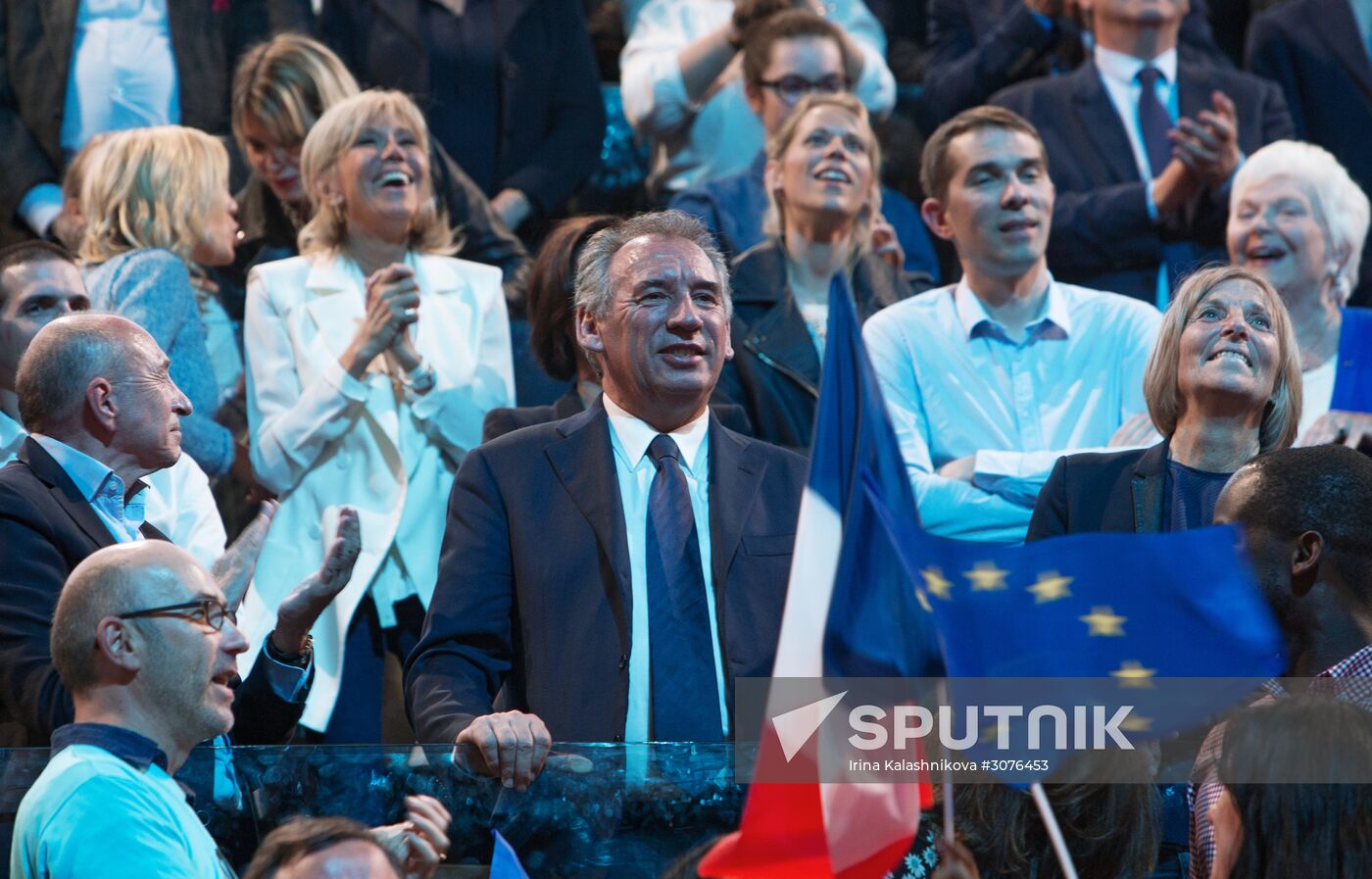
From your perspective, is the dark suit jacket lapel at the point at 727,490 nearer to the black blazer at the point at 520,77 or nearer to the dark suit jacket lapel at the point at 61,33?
the black blazer at the point at 520,77

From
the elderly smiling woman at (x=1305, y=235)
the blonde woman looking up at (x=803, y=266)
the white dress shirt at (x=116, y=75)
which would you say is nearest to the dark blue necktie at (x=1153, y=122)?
the elderly smiling woman at (x=1305, y=235)

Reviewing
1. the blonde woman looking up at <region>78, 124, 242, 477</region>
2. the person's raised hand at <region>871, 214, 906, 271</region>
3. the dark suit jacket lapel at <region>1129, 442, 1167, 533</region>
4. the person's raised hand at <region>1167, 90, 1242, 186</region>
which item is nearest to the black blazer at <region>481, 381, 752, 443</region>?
the blonde woman looking up at <region>78, 124, 242, 477</region>

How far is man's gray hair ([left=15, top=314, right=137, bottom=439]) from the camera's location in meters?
4.26

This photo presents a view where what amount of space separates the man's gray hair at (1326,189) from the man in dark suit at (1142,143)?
30 centimetres

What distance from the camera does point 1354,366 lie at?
5312 millimetres

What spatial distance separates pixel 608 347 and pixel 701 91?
2812 millimetres

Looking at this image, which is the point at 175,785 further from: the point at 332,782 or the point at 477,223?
the point at 477,223

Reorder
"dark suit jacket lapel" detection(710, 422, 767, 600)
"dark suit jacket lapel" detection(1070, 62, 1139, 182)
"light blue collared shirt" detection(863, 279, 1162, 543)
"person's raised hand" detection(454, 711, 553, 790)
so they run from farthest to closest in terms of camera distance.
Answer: "dark suit jacket lapel" detection(1070, 62, 1139, 182), "light blue collared shirt" detection(863, 279, 1162, 543), "dark suit jacket lapel" detection(710, 422, 767, 600), "person's raised hand" detection(454, 711, 553, 790)

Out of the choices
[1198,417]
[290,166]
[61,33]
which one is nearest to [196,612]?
[1198,417]

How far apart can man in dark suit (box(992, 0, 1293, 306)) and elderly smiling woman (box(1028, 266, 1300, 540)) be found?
164cm

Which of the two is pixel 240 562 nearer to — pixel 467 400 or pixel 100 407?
pixel 100 407

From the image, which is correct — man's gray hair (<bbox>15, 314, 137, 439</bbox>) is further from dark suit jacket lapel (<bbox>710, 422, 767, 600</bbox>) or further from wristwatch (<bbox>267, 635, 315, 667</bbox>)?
dark suit jacket lapel (<bbox>710, 422, 767, 600</bbox>)

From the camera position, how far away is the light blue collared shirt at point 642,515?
13.3 feet

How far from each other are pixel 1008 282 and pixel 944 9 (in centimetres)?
223
